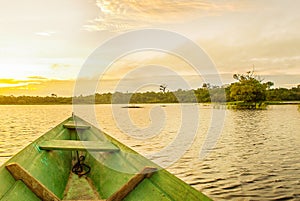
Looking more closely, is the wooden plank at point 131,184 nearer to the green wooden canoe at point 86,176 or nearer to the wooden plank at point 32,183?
the green wooden canoe at point 86,176

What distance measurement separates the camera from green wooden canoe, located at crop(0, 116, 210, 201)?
280 centimetres

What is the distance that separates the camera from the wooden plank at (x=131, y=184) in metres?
2.76

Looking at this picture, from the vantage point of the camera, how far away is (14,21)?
1495cm

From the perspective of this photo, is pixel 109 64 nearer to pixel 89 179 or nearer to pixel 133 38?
pixel 133 38

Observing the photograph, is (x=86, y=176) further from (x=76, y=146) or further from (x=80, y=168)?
(x=76, y=146)

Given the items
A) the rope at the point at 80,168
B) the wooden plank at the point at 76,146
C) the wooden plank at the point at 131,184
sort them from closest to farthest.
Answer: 1. the wooden plank at the point at 131,184
2. the wooden plank at the point at 76,146
3. the rope at the point at 80,168

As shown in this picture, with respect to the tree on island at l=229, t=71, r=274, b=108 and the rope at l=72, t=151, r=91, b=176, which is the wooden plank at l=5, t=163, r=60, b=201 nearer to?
the rope at l=72, t=151, r=91, b=176

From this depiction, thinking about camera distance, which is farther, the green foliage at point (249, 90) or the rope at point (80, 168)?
the green foliage at point (249, 90)

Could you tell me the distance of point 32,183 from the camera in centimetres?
291

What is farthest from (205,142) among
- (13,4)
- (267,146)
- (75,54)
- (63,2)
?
(13,4)

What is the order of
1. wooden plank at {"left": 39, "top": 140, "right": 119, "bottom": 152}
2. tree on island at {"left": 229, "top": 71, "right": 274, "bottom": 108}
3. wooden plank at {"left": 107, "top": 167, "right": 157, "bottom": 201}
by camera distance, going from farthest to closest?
tree on island at {"left": 229, "top": 71, "right": 274, "bottom": 108}
wooden plank at {"left": 39, "top": 140, "right": 119, "bottom": 152}
wooden plank at {"left": 107, "top": 167, "right": 157, "bottom": 201}

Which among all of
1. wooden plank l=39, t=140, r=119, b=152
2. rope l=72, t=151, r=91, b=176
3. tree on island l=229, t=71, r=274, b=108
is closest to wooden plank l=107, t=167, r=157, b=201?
wooden plank l=39, t=140, r=119, b=152

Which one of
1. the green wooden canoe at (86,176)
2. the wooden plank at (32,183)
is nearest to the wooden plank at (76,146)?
the green wooden canoe at (86,176)

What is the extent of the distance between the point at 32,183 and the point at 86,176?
201cm
